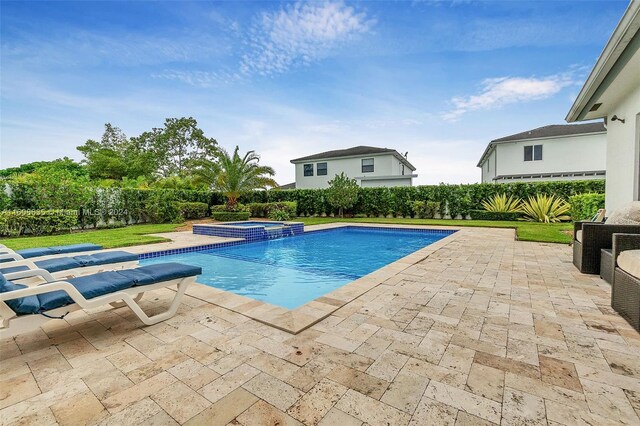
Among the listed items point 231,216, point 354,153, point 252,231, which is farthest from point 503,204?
point 231,216

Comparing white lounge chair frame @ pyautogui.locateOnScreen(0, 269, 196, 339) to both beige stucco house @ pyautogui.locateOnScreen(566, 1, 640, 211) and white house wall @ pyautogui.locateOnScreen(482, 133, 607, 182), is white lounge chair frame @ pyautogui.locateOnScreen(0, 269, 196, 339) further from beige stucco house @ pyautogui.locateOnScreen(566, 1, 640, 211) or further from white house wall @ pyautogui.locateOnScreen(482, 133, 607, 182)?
white house wall @ pyautogui.locateOnScreen(482, 133, 607, 182)

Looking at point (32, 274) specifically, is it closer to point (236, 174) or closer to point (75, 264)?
point (75, 264)

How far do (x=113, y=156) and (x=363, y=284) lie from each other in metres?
38.8

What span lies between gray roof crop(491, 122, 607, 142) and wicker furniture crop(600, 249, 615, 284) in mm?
21792

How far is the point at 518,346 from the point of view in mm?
2691

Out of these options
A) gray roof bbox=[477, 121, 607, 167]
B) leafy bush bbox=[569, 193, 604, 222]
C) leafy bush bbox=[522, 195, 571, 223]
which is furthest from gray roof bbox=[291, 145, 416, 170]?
leafy bush bbox=[569, 193, 604, 222]

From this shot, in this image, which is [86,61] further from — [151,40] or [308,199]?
[308,199]

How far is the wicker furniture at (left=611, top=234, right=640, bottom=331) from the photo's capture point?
291 cm

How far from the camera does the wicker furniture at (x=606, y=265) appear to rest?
431 cm

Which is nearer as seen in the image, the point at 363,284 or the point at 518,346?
the point at 518,346

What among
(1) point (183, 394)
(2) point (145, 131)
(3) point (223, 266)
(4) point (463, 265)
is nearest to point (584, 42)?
(4) point (463, 265)

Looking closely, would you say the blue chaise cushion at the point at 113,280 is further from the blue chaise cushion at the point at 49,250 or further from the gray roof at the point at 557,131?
the gray roof at the point at 557,131

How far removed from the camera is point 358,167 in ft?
89.8

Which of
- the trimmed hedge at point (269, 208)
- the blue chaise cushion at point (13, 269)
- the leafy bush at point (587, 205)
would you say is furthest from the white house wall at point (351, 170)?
the blue chaise cushion at point (13, 269)
